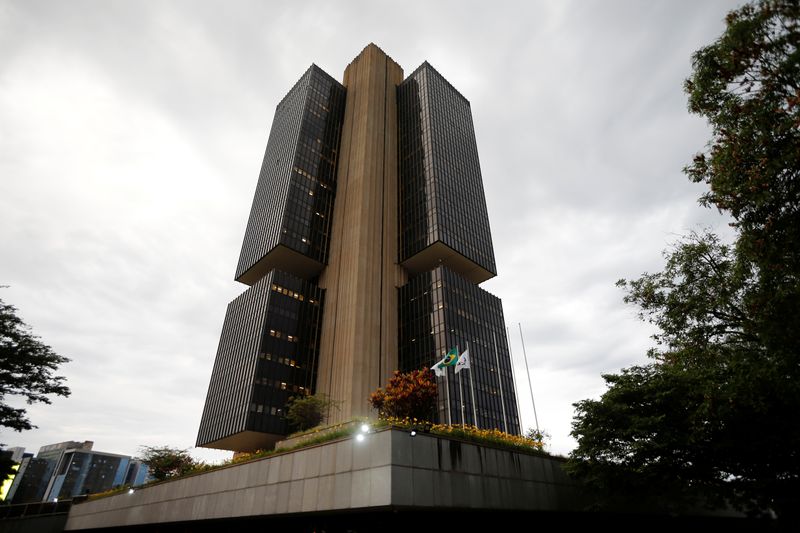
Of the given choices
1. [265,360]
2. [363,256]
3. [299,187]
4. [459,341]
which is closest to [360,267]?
[363,256]

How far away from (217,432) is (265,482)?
64390 mm

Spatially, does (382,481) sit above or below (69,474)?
below

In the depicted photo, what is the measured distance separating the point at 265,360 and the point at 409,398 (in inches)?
2371

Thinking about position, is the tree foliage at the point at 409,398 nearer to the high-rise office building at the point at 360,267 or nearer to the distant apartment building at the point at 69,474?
the high-rise office building at the point at 360,267

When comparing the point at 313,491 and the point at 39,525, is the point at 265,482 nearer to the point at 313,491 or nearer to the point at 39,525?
the point at 313,491

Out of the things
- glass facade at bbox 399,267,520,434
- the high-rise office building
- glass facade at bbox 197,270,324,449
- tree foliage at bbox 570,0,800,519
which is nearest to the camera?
tree foliage at bbox 570,0,800,519

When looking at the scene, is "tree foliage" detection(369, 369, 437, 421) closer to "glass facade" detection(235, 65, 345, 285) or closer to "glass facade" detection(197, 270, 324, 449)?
"glass facade" detection(197, 270, 324, 449)

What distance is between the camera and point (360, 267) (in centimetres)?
8262

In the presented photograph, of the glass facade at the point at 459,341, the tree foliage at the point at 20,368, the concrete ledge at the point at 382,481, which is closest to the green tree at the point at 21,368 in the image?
the tree foliage at the point at 20,368

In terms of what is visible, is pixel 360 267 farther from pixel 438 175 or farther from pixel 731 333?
pixel 731 333

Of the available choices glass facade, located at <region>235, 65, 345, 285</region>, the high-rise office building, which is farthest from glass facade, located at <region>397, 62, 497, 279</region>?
glass facade, located at <region>235, 65, 345, 285</region>

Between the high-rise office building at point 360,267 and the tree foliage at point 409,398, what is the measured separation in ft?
145

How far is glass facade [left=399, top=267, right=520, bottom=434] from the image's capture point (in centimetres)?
7925

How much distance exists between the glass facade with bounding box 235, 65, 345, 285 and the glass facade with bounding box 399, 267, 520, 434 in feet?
78.2
